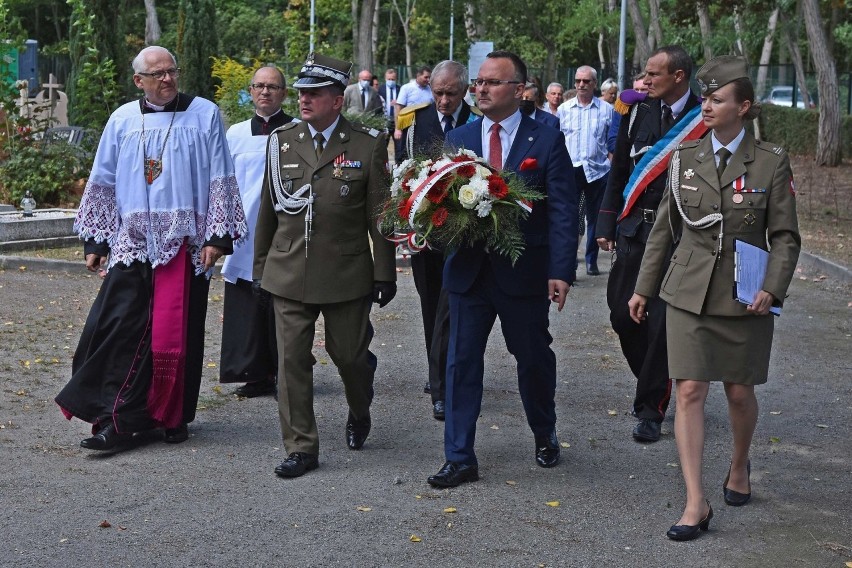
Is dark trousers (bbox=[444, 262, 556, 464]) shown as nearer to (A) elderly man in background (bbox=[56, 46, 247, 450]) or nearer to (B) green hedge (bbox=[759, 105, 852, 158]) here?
(A) elderly man in background (bbox=[56, 46, 247, 450])

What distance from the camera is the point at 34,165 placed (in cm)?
1664

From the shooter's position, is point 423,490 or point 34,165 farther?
point 34,165

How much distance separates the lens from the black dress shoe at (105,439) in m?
6.87

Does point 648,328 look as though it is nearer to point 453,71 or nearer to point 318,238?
point 453,71

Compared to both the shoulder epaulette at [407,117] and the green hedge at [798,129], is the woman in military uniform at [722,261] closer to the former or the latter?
the shoulder epaulette at [407,117]

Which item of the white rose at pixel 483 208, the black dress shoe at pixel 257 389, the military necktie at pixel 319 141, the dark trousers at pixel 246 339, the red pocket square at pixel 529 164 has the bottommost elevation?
the black dress shoe at pixel 257 389

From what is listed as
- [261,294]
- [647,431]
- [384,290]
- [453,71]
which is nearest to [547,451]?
[647,431]

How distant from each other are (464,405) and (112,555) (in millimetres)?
1880

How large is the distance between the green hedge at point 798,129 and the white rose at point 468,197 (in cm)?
2683

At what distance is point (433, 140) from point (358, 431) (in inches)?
71.9

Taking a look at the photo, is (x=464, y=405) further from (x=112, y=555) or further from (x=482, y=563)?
(x=112, y=555)

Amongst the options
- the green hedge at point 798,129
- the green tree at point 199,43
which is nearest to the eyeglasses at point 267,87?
the green tree at point 199,43

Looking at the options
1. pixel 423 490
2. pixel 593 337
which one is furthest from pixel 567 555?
pixel 593 337

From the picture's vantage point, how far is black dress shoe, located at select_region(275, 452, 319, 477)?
6.48 metres
